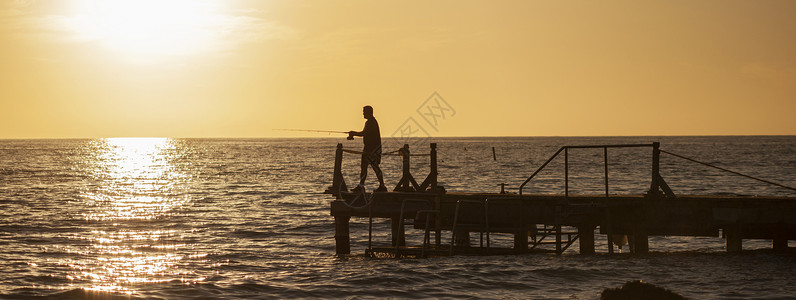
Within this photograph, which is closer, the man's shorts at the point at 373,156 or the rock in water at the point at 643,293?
the rock in water at the point at 643,293

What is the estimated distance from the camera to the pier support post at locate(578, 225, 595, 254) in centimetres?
2164

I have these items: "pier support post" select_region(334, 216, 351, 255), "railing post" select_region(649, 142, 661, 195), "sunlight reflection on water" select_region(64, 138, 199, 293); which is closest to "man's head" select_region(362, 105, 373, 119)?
"pier support post" select_region(334, 216, 351, 255)

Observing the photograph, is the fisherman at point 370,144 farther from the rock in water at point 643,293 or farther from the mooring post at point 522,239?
the rock in water at point 643,293

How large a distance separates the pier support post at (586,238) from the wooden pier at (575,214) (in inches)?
0.9

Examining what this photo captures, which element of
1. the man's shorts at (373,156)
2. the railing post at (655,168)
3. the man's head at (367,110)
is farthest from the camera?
the man's head at (367,110)

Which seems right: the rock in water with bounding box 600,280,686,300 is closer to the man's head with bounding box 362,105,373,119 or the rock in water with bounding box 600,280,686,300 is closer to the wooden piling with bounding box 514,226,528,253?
the wooden piling with bounding box 514,226,528,253

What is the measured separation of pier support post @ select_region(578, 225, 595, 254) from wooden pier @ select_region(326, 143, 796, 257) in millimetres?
22

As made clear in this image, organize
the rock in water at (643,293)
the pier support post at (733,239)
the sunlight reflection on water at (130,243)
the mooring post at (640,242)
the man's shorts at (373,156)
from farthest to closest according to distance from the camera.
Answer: the man's shorts at (373,156), the sunlight reflection on water at (130,243), the pier support post at (733,239), the mooring post at (640,242), the rock in water at (643,293)

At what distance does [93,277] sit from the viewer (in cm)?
2141

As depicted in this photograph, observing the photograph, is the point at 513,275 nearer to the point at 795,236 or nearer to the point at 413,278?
the point at 413,278

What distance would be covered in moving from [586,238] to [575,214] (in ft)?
3.85

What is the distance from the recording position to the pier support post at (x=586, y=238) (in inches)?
852

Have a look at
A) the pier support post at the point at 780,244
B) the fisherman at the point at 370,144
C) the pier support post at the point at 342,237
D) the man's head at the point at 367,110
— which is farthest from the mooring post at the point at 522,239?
the pier support post at the point at 780,244

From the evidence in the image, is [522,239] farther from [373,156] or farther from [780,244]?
[780,244]
